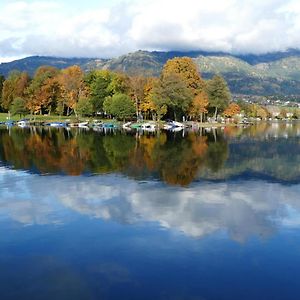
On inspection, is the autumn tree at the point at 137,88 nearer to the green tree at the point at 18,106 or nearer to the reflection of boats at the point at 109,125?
the reflection of boats at the point at 109,125

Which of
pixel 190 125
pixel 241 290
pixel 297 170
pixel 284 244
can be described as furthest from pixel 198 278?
pixel 190 125

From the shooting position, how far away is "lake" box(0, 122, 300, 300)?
18125 mm

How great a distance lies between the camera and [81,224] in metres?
26.6

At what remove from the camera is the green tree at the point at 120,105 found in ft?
446

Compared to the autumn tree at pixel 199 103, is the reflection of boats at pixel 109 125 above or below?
below

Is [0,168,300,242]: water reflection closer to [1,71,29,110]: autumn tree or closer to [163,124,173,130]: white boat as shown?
[163,124,173,130]: white boat

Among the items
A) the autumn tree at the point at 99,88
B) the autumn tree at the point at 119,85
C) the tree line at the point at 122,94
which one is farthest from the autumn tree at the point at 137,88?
the autumn tree at the point at 99,88

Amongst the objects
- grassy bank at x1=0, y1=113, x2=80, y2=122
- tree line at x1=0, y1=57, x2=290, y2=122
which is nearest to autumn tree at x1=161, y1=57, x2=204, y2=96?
tree line at x1=0, y1=57, x2=290, y2=122

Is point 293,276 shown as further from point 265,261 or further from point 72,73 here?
point 72,73

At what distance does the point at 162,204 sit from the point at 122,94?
110 metres

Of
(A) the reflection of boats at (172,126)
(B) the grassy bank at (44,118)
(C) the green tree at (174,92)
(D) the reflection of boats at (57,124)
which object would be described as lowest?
(A) the reflection of boats at (172,126)

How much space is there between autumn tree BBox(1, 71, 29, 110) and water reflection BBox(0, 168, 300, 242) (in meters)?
128

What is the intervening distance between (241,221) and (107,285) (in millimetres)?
12395

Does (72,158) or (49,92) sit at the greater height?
(49,92)
